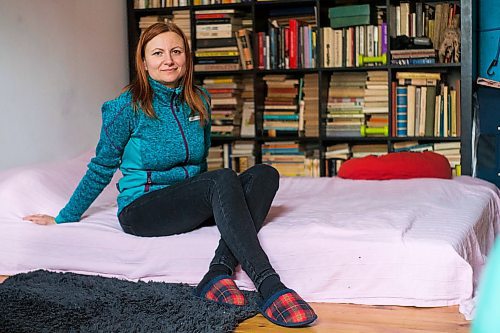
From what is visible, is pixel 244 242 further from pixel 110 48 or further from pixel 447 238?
pixel 110 48

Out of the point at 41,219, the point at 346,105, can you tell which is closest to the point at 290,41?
the point at 346,105

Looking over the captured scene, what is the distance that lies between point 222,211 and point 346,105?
2314mm

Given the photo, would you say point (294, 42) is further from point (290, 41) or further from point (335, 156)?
point (335, 156)

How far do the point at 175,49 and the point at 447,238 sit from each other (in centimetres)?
113

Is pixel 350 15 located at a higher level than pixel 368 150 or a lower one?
higher

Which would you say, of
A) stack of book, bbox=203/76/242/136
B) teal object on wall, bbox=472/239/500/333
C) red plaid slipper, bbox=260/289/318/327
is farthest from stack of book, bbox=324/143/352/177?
teal object on wall, bbox=472/239/500/333

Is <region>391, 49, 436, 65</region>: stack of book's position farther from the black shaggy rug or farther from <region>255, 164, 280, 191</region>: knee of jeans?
the black shaggy rug

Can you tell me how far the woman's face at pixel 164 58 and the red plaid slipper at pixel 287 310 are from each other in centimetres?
93

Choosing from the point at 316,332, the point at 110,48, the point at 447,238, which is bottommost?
the point at 316,332

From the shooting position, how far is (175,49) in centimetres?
269

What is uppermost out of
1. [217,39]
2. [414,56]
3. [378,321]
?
[217,39]

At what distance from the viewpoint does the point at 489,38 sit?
4.44 meters

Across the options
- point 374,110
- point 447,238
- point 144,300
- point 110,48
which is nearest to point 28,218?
point 144,300

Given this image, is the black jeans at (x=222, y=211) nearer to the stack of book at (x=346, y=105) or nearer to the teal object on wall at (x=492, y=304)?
the teal object on wall at (x=492, y=304)
